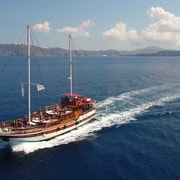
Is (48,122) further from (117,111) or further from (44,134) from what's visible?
(117,111)

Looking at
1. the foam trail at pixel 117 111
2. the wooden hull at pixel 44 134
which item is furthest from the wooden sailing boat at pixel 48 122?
the foam trail at pixel 117 111

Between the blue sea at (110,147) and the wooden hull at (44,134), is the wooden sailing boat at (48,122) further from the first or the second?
the blue sea at (110,147)

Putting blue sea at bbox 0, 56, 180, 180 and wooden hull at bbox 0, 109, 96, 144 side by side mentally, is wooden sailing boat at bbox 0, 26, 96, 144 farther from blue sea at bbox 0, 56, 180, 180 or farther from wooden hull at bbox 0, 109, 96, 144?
blue sea at bbox 0, 56, 180, 180

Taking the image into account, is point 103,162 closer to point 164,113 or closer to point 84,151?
point 84,151

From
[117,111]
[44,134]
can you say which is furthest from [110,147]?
[117,111]

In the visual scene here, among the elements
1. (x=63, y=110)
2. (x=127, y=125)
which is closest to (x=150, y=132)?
(x=127, y=125)
